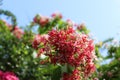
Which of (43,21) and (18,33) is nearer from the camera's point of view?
(18,33)

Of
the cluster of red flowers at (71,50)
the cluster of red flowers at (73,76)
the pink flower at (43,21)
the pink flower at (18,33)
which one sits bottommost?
the cluster of red flowers at (73,76)

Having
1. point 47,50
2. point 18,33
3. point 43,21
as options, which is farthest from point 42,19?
point 47,50

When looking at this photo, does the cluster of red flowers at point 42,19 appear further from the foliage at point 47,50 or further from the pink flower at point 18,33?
the pink flower at point 18,33

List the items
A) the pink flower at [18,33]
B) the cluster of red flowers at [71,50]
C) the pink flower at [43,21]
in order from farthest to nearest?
the pink flower at [43,21], the pink flower at [18,33], the cluster of red flowers at [71,50]

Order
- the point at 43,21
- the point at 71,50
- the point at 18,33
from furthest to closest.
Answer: the point at 43,21 → the point at 18,33 → the point at 71,50

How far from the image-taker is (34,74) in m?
5.41

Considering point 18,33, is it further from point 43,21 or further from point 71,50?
point 71,50

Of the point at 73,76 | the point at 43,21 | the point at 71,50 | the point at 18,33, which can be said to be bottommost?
the point at 73,76

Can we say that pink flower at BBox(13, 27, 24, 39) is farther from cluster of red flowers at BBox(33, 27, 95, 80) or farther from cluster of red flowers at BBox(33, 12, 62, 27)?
cluster of red flowers at BBox(33, 27, 95, 80)

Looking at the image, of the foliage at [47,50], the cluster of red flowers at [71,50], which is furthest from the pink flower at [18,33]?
the cluster of red flowers at [71,50]

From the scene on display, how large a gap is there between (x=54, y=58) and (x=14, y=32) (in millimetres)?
3644

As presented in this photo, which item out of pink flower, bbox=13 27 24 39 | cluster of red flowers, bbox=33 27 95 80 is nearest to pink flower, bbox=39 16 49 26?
pink flower, bbox=13 27 24 39

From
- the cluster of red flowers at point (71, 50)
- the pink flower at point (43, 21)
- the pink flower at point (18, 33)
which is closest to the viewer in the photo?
the cluster of red flowers at point (71, 50)

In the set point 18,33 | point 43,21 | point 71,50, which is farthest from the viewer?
point 43,21
